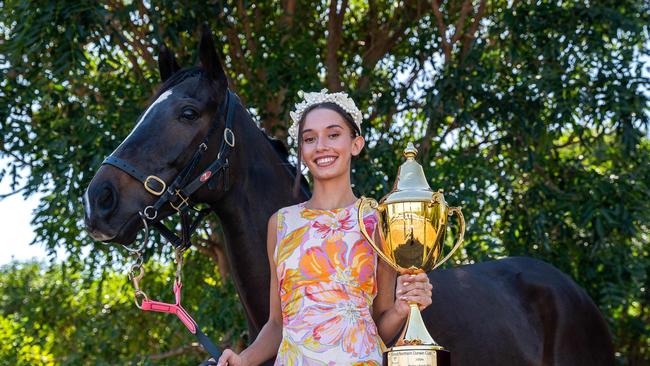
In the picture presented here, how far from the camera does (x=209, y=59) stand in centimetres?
366

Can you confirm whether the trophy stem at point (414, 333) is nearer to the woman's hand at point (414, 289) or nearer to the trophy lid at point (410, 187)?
the woman's hand at point (414, 289)

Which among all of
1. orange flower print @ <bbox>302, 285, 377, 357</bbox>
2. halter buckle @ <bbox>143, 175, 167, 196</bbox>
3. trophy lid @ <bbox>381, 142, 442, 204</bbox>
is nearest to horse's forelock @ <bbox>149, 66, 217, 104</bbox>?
halter buckle @ <bbox>143, 175, 167, 196</bbox>

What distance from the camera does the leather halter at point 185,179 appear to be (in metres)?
3.35

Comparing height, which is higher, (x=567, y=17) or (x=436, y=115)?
(x=567, y=17)

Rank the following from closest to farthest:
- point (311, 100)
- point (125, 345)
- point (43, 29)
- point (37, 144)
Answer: point (311, 100) → point (43, 29) → point (37, 144) → point (125, 345)

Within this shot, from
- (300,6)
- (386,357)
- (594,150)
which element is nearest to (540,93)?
(594,150)

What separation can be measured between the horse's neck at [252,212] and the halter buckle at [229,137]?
2.5 inches

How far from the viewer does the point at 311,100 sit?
9.91 feet

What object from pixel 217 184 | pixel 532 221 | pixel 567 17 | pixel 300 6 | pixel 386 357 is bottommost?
pixel 386 357

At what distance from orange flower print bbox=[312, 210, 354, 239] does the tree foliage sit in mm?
3400

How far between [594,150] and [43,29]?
15.4ft

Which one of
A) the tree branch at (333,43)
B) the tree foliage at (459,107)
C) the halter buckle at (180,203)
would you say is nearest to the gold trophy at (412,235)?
the halter buckle at (180,203)

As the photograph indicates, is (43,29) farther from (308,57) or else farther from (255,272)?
(255,272)

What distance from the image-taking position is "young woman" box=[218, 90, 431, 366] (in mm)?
2727
